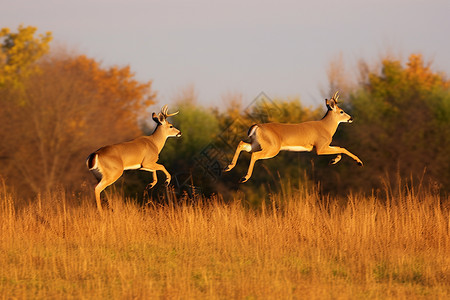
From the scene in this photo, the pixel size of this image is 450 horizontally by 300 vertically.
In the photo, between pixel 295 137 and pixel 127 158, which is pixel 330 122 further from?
pixel 127 158

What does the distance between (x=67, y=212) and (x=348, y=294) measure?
6.34 metres

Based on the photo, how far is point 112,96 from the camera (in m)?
41.5

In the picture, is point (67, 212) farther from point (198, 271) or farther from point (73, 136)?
point (73, 136)

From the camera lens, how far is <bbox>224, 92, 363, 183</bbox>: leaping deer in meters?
12.1

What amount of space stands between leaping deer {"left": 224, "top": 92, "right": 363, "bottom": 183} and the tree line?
10632mm

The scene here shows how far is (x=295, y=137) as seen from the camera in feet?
41.8

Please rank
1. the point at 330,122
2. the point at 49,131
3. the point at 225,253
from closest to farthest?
1. the point at 225,253
2. the point at 330,122
3. the point at 49,131

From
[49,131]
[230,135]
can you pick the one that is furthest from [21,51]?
[230,135]

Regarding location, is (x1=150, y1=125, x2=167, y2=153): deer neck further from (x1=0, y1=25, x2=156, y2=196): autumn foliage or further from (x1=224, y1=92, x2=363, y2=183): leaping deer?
(x1=0, y1=25, x2=156, y2=196): autumn foliage

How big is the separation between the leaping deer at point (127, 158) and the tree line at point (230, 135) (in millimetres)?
9128

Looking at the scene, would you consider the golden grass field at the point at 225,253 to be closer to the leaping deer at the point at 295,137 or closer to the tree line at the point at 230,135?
the leaping deer at the point at 295,137

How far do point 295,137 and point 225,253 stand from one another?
3346mm

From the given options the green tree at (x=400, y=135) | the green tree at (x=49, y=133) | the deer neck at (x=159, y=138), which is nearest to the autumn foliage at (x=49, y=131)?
the green tree at (x=49, y=133)

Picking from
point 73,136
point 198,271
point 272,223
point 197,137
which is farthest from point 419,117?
point 198,271
